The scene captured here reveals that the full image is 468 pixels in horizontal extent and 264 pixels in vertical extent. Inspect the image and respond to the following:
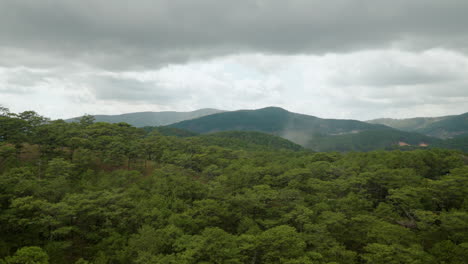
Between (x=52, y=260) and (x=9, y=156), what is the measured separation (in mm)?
39565

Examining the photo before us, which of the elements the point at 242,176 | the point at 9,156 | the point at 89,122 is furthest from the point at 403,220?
the point at 89,122

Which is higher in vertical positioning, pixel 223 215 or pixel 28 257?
pixel 28 257

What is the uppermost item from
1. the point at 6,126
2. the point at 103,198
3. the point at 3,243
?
the point at 6,126

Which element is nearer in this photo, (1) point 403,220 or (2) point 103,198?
(2) point 103,198

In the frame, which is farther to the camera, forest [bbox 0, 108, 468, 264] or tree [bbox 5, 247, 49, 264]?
forest [bbox 0, 108, 468, 264]

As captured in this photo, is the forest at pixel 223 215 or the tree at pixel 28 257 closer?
the tree at pixel 28 257

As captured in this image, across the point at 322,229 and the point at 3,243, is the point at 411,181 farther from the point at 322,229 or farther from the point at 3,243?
the point at 3,243

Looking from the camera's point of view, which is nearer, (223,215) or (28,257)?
(28,257)

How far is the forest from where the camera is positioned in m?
31.0

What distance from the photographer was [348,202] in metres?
45.7

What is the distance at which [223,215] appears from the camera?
1674 inches

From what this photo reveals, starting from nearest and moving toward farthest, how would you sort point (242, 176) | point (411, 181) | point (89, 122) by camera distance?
point (411, 181) < point (242, 176) < point (89, 122)

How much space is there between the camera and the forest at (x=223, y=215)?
1220 inches

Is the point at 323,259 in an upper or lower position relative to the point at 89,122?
lower
